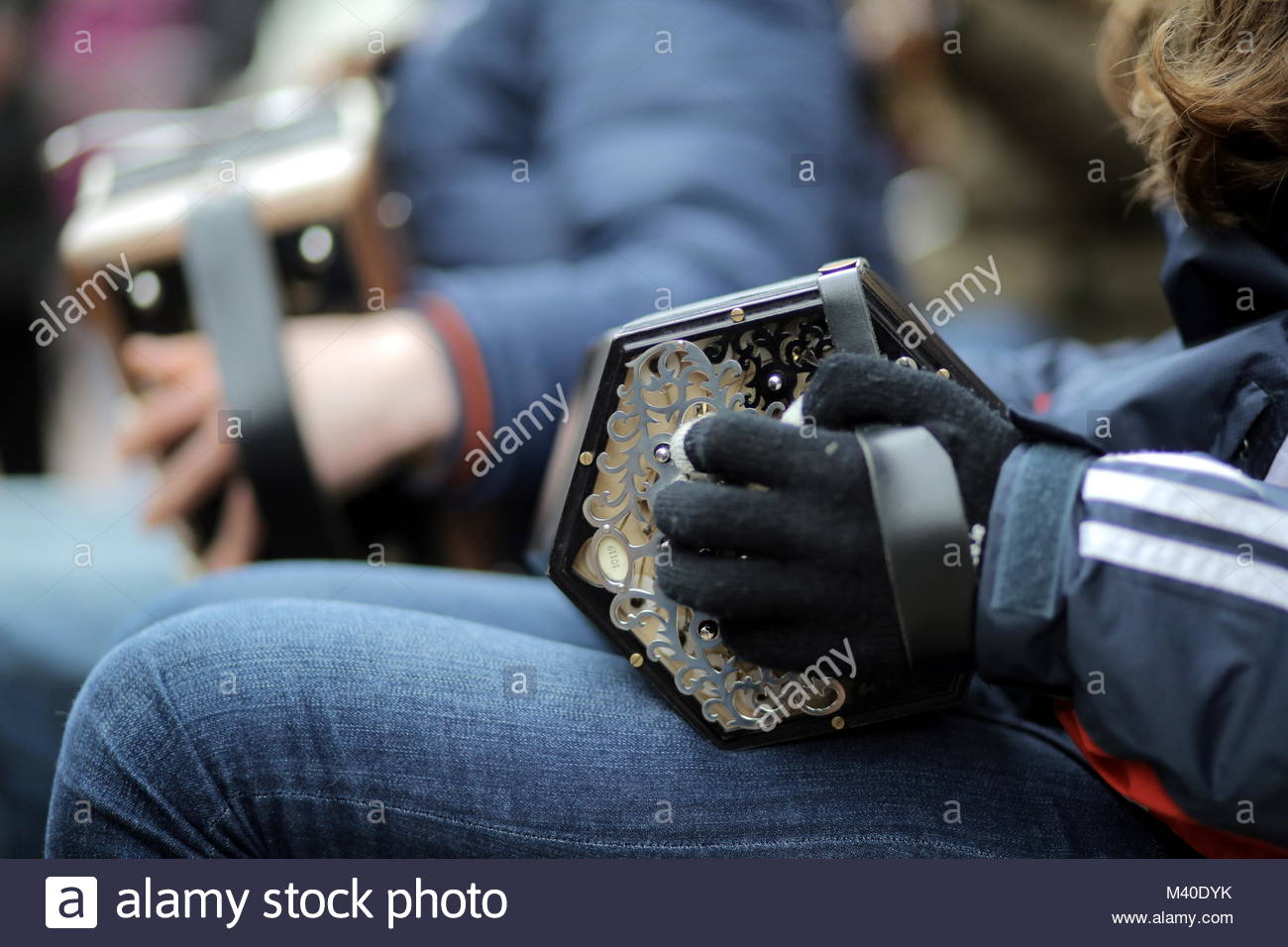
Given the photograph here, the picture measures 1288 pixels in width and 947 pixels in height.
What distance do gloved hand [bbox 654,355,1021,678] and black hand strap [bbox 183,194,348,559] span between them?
57cm

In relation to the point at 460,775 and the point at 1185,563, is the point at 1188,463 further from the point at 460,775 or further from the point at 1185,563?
the point at 460,775

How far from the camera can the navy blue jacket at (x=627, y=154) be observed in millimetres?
1312

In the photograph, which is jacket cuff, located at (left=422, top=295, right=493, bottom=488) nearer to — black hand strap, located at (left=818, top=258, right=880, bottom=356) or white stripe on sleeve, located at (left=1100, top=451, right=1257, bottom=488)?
black hand strap, located at (left=818, top=258, right=880, bottom=356)

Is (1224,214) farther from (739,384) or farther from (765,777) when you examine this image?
(765,777)

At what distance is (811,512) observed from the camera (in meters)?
0.59

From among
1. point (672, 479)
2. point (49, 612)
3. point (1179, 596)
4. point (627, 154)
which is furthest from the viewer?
point (627, 154)

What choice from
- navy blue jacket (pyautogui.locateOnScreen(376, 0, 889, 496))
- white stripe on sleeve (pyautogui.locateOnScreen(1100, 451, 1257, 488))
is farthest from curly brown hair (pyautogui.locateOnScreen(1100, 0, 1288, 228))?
navy blue jacket (pyautogui.locateOnScreen(376, 0, 889, 496))

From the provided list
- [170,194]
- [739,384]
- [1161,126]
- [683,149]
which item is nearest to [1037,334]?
[683,149]

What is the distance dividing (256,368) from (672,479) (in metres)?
0.58

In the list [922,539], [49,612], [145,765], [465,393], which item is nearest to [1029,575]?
[922,539]

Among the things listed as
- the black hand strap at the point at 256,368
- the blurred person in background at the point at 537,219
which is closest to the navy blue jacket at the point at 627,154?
the blurred person in background at the point at 537,219

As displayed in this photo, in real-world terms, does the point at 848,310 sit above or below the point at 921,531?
above

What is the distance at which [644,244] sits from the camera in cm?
133

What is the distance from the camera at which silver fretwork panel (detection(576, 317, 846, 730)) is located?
66 cm
